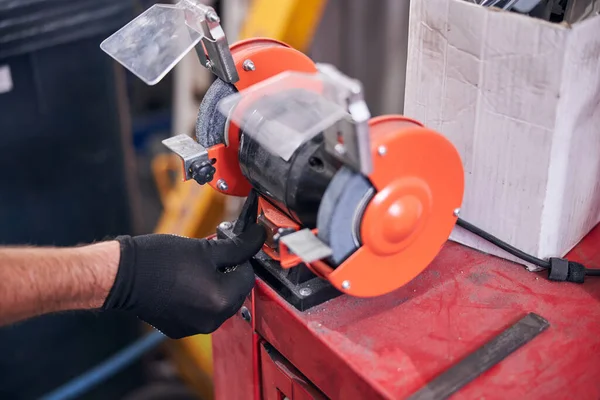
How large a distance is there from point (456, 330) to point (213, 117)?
0.37m

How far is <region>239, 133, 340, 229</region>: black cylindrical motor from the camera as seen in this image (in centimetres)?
70

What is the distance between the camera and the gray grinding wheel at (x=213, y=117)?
80cm

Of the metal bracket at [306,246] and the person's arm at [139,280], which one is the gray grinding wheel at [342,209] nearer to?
the metal bracket at [306,246]

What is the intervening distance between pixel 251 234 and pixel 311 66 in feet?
0.74

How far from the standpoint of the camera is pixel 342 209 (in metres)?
0.66

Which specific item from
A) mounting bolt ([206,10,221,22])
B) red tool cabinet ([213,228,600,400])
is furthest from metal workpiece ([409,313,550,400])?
mounting bolt ([206,10,221,22])

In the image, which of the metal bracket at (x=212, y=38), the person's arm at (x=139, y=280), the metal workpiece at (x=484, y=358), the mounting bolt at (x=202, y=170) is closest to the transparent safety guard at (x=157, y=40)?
the metal bracket at (x=212, y=38)

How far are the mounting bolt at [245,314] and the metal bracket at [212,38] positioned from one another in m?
0.29

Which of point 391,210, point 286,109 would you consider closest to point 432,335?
point 391,210

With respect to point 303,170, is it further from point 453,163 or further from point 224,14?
point 224,14

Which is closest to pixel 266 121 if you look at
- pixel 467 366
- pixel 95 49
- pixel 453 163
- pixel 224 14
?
pixel 453 163

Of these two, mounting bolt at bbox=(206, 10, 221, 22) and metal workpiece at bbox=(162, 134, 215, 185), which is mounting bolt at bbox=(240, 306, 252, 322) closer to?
metal workpiece at bbox=(162, 134, 215, 185)

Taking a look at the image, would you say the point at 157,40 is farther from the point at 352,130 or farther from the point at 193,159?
the point at 352,130

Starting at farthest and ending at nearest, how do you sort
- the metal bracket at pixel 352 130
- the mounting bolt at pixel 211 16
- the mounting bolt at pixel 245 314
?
the mounting bolt at pixel 245 314, the mounting bolt at pixel 211 16, the metal bracket at pixel 352 130
